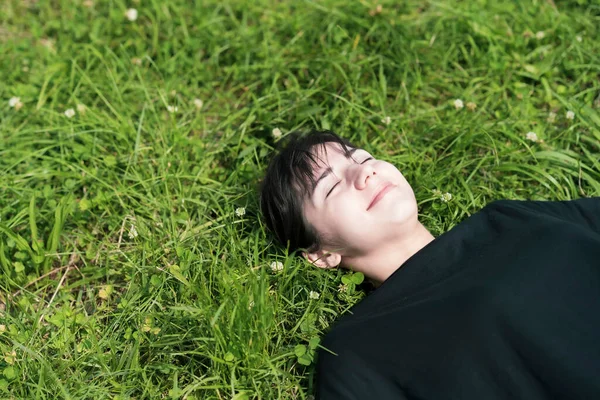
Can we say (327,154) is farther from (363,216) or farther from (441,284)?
(441,284)

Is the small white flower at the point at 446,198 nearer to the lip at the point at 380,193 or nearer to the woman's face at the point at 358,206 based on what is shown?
the woman's face at the point at 358,206

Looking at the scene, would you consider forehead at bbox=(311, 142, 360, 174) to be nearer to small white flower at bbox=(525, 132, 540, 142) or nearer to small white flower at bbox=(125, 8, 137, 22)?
small white flower at bbox=(525, 132, 540, 142)

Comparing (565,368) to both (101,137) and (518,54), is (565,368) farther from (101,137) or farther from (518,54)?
(101,137)

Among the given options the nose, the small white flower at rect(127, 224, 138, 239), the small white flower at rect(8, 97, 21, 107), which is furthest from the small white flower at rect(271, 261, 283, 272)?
the small white flower at rect(8, 97, 21, 107)

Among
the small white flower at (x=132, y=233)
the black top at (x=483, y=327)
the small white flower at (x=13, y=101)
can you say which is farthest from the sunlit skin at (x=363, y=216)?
the small white flower at (x=13, y=101)

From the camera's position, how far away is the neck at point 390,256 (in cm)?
277

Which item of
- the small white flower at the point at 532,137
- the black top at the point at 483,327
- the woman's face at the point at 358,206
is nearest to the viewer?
the black top at the point at 483,327

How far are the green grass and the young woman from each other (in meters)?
0.20

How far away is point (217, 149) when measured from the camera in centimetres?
364

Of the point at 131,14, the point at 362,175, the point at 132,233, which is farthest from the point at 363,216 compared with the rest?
the point at 131,14

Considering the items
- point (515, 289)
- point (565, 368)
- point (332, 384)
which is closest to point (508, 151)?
point (515, 289)

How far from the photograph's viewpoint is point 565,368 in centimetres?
229

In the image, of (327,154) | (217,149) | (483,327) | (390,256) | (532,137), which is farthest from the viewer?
(217,149)

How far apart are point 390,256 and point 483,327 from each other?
55cm
